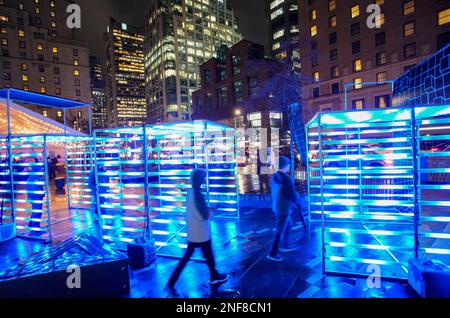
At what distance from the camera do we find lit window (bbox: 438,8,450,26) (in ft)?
95.5

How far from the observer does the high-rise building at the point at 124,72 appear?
161 metres

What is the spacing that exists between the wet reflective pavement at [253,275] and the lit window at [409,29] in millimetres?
36695

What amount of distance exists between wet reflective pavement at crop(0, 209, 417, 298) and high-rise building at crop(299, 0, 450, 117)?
23.3 meters

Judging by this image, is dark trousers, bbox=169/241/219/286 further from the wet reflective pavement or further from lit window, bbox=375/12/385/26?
lit window, bbox=375/12/385/26

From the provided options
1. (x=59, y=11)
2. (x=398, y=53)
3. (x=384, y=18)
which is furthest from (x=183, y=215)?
(x=59, y=11)

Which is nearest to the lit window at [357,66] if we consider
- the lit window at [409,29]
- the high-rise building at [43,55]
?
the lit window at [409,29]

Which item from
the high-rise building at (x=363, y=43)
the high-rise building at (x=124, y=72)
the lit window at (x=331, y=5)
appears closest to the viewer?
the high-rise building at (x=363, y=43)

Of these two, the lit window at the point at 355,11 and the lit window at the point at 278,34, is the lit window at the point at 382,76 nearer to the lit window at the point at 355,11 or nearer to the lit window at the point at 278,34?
Result: the lit window at the point at 355,11

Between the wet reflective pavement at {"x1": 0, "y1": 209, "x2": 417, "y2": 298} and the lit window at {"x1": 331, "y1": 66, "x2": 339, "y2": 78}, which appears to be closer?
the wet reflective pavement at {"x1": 0, "y1": 209, "x2": 417, "y2": 298}

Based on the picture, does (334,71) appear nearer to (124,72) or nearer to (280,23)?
(280,23)

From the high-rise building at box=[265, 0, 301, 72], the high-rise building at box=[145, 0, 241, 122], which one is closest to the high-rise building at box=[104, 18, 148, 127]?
the high-rise building at box=[145, 0, 241, 122]
